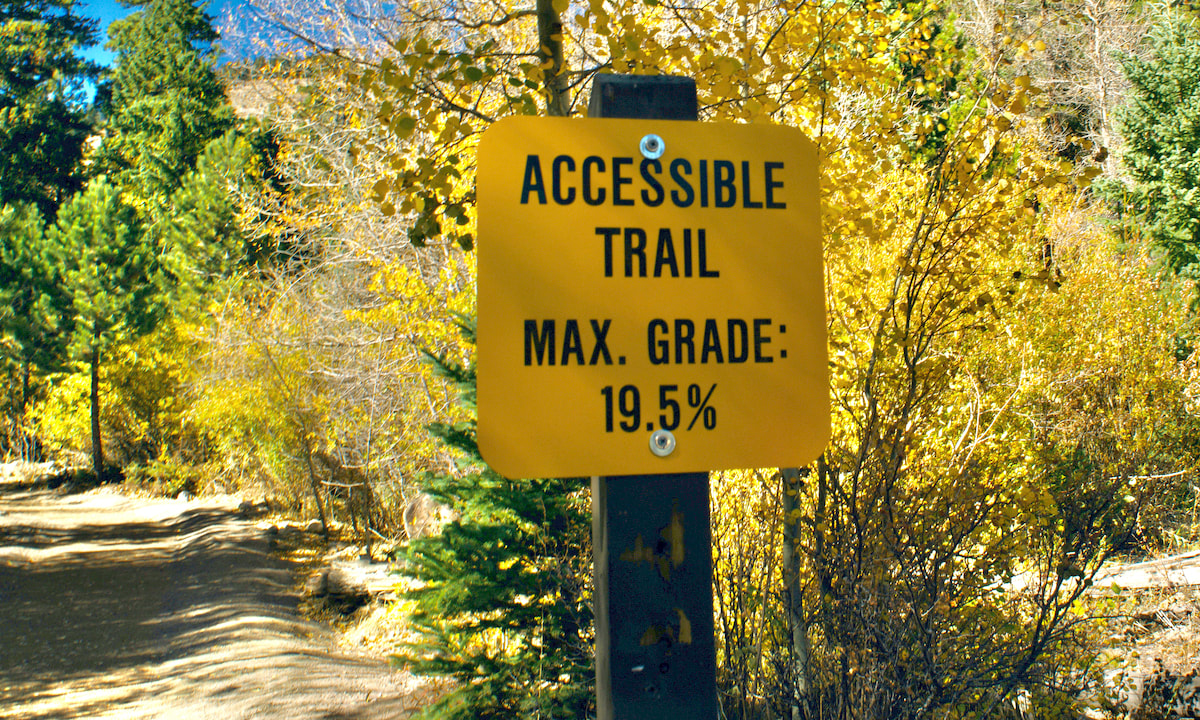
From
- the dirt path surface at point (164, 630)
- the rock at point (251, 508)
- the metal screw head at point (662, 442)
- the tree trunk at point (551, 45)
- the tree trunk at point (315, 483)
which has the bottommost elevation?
the dirt path surface at point (164, 630)

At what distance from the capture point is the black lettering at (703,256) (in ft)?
5.10

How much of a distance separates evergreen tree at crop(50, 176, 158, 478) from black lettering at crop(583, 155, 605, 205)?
25.8 meters

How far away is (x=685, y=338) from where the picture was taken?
1.54 m

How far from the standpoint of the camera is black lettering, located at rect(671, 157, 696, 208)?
5.12 feet

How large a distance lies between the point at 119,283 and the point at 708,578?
2662cm

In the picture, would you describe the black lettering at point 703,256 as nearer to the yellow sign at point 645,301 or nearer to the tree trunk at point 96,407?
the yellow sign at point 645,301

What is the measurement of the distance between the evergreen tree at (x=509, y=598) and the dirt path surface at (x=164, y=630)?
3401mm

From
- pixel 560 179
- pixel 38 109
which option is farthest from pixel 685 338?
pixel 38 109

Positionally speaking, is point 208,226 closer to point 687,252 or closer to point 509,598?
point 509,598

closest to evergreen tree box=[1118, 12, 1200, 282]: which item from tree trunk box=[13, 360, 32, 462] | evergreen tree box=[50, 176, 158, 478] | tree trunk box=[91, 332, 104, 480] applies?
evergreen tree box=[50, 176, 158, 478]

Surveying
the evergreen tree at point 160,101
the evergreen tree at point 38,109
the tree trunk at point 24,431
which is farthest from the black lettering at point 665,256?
the evergreen tree at point 38,109

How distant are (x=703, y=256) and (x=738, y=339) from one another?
17cm

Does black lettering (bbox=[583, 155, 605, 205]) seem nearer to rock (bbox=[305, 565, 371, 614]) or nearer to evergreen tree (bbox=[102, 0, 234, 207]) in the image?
rock (bbox=[305, 565, 371, 614])

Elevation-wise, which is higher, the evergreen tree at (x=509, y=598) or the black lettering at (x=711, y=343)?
the black lettering at (x=711, y=343)
